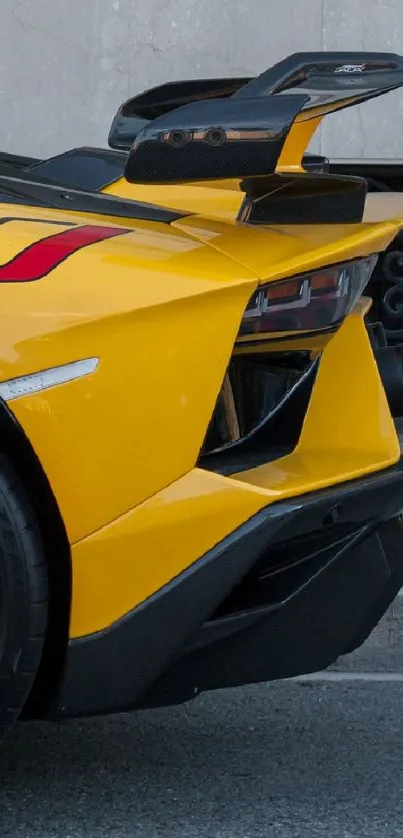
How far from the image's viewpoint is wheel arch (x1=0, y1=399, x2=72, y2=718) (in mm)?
2354

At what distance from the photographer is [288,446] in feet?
8.48

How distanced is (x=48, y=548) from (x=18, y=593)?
95 millimetres

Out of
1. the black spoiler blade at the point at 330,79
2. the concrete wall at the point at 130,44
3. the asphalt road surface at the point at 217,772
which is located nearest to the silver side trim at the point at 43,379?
the black spoiler blade at the point at 330,79

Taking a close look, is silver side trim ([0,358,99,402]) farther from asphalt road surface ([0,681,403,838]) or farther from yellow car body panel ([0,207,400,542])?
asphalt road surface ([0,681,403,838])

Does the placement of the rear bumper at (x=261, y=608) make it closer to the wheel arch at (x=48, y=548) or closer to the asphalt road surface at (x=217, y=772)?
the wheel arch at (x=48, y=548)

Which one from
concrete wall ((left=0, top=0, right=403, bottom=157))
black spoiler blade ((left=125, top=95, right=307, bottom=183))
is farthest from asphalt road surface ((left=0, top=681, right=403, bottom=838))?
concrete wall ((left=0, top=0, right=403, bottom=157))

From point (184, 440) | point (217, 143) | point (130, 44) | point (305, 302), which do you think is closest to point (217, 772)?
point (184, 440)

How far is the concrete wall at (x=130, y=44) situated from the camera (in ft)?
22.5

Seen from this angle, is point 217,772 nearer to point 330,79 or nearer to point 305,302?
point 305,302

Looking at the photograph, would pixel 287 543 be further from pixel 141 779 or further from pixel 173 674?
pixel 141 779

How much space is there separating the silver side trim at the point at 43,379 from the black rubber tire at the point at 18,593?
0.46 feet

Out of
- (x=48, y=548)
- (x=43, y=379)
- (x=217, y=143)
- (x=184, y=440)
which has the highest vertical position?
(x=217, y=143)

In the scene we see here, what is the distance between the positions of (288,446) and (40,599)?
0.54m

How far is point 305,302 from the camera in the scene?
8.27 feet
